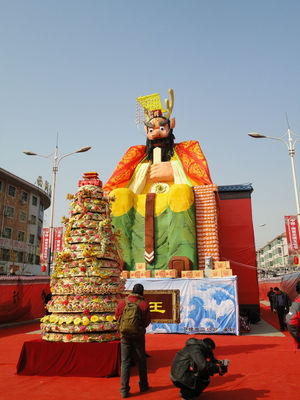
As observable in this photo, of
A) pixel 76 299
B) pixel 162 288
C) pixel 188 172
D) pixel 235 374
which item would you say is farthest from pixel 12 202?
pixel 235 374

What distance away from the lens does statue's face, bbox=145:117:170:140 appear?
15.0 meters

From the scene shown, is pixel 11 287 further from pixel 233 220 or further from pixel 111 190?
pixel 233 220

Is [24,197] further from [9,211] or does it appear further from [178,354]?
[178,354]

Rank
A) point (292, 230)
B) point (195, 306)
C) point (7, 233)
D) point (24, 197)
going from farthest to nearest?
point (24, 197) < point (7, 233) < point (292, 230) < point (195, 306)

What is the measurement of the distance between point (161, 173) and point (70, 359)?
10.1m

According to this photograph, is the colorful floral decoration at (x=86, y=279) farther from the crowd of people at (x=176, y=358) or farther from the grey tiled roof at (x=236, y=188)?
the grey tiled roof at (x=236, y=188)

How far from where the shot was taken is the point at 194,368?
3779mm

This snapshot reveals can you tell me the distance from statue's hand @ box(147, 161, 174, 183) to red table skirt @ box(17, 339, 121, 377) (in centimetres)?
984

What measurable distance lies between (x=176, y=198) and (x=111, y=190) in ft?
11.1

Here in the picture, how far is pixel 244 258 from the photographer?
1492cm

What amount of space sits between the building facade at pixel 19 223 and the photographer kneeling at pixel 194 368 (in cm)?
2593

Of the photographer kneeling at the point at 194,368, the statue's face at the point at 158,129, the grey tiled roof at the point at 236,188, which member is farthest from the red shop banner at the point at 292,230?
the photographer kneeling at the point at 194,368

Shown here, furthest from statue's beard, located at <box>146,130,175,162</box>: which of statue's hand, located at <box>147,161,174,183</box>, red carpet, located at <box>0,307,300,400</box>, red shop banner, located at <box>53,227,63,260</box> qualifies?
red carpet, located at <box>0,307,300,400</box>

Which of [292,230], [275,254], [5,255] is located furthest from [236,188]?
[275,254]
